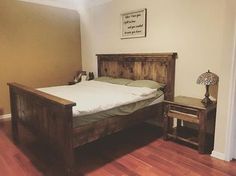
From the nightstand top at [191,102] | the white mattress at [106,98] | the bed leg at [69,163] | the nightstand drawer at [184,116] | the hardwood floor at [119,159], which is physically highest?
the white mattress at [106,98]

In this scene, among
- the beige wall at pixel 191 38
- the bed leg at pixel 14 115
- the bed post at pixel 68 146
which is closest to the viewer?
the bed post at pixel 68 146

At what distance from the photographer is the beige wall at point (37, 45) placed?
3.79 metres

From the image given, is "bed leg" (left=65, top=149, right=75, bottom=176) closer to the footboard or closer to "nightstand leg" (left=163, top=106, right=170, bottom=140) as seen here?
the footboard

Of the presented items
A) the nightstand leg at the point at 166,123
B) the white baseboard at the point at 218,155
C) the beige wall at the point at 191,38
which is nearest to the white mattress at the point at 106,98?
the nightstand leg at the point at 166,123

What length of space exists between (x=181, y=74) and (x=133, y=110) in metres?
0.98

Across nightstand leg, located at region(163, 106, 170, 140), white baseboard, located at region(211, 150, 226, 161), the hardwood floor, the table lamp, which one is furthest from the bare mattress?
white baseboard, located at region(211, 150, 226, 161)

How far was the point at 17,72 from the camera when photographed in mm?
3947

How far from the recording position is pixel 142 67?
3.44m

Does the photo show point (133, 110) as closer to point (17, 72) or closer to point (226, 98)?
point (226, 98)

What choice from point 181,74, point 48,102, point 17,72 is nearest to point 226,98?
point 181,74

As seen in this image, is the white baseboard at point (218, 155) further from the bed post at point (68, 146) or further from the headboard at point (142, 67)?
the bed post at point (68, 146)

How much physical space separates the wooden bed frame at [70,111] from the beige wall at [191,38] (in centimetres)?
17

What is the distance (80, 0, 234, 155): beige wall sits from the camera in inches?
89.2

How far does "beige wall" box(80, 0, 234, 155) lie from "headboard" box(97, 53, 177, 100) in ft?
0.40
